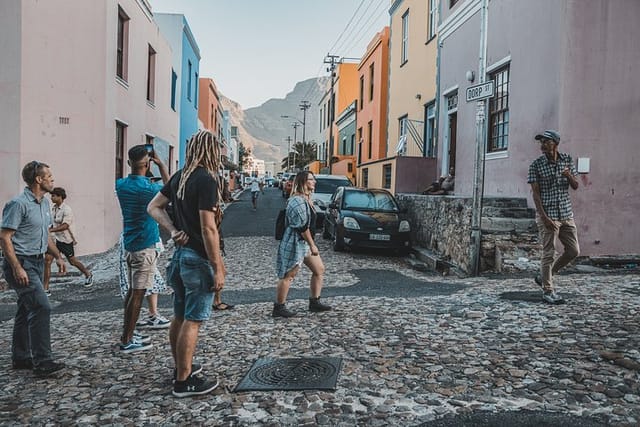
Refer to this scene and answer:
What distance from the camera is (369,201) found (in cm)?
1336

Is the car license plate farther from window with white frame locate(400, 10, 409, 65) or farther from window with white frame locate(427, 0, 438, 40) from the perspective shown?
window with white frame locate(400, 10, 409, 65)

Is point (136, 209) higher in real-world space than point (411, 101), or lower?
lower

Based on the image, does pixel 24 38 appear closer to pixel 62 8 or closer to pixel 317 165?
pixel 62 8

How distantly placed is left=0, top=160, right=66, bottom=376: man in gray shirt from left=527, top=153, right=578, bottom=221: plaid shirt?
5.27 meters

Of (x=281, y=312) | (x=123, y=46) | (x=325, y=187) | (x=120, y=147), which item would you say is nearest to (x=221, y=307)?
(x=281, y=312)

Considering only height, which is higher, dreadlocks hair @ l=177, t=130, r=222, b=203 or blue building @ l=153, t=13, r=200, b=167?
blue building @ l=153, t=13, r=200, b=167

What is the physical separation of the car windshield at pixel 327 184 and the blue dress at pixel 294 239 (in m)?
12.7

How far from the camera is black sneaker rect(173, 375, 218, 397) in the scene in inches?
148

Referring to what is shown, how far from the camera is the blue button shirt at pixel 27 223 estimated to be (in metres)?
4.34

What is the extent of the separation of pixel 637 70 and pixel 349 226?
248 inches

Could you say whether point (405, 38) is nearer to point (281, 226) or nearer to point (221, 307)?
point (281, 226)

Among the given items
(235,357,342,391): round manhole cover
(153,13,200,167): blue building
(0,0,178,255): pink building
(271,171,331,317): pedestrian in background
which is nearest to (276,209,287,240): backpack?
(271,171,331,317): pedestrian in background

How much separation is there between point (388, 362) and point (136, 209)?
2624mm

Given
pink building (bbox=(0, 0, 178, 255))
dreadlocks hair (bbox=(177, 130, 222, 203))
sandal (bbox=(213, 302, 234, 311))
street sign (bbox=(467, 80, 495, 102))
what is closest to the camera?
dreadlocks hair (bbox=(177, 130, 222, 203))
